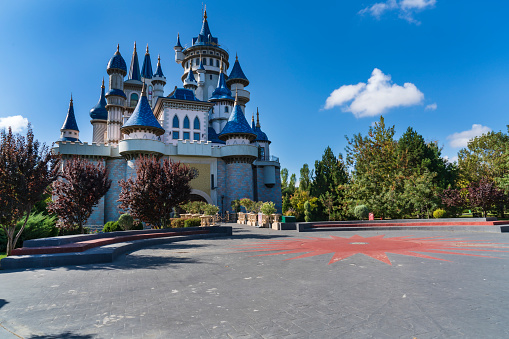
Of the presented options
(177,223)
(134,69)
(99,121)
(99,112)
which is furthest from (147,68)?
(177,223)

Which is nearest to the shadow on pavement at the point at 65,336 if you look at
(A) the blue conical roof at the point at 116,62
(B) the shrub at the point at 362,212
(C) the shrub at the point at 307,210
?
(B) the shrub at the point at 362,212

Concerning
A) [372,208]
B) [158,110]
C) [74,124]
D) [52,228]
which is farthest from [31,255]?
[74,124]

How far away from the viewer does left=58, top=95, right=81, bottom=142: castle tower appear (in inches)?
2132

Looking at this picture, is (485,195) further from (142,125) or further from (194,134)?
(194,134)

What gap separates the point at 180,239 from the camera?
17.0 meters

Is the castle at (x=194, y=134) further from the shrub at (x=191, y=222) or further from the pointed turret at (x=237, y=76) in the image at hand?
the shrub at (x=191, y=222)

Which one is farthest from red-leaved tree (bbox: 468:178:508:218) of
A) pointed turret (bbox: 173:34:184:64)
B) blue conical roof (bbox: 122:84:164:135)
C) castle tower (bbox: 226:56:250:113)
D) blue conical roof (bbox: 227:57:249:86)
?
pointed turret (bbox: 173:34:184:64)

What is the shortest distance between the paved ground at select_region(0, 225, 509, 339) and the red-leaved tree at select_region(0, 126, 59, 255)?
128 inches

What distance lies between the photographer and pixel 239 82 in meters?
61.2

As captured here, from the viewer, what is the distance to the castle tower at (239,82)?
6053 centimetres

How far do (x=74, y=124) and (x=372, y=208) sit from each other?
51.7 m

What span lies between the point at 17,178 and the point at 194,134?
35075 millimetres

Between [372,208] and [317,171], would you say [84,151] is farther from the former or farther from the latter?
[372,208]

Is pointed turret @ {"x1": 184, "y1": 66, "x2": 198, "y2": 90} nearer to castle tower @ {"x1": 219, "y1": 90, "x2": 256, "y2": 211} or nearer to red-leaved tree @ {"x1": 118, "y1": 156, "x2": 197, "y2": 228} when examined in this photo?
castle tower @ {"x1": 219, "y1": 90, "x2": 256, "y2": 211}
